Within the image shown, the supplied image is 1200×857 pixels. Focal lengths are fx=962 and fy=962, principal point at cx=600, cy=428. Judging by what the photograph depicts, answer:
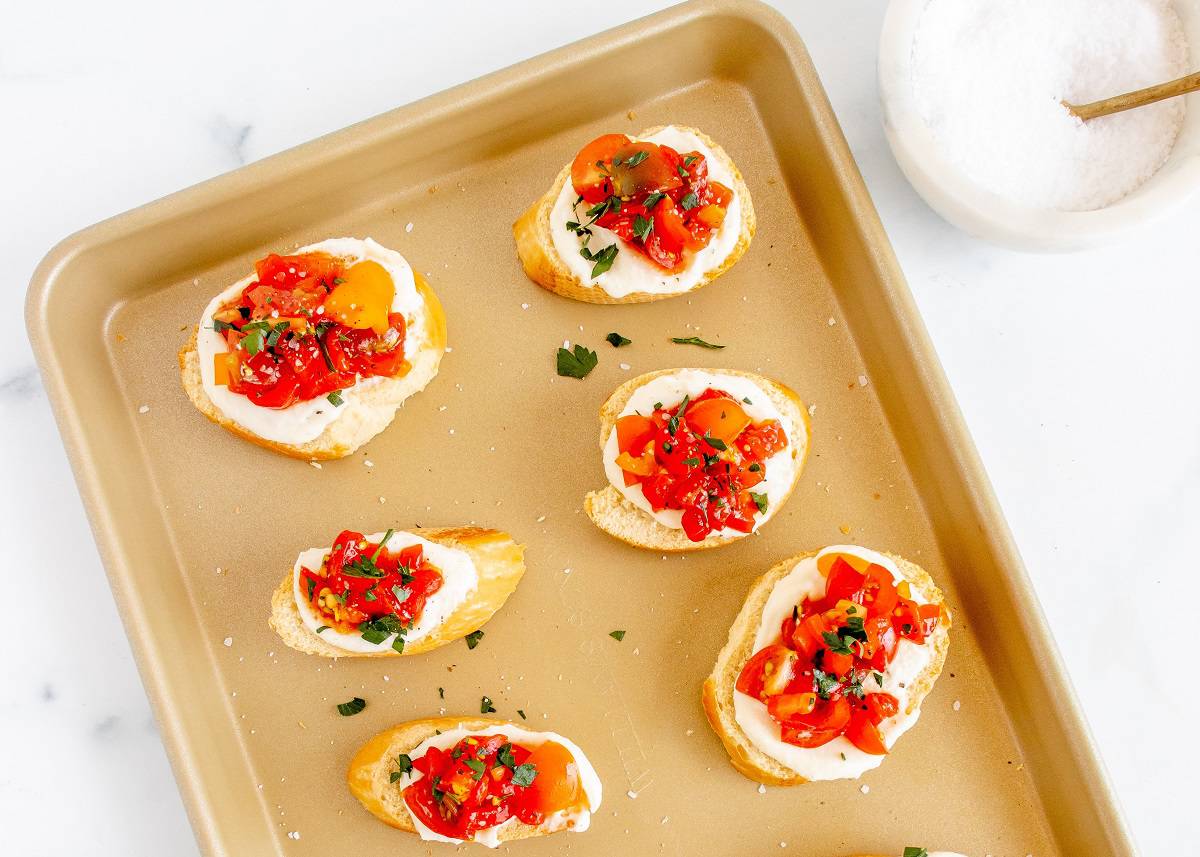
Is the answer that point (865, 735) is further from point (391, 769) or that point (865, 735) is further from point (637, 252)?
point (637, 252)

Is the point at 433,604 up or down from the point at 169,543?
down

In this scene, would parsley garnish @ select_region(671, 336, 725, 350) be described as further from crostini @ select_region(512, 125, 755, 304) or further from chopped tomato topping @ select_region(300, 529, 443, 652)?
chopped tomato topping @ select_region(300, 529, 443, 652)

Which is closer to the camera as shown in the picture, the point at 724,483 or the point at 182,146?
the point at 724,483

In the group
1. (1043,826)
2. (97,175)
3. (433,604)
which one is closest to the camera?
(433,604)

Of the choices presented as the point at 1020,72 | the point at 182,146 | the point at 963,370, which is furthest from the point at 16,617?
the point at 1020,72

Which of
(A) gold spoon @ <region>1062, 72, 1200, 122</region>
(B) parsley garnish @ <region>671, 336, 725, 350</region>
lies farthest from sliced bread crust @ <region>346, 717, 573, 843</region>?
(A) gold spoon @ <region>1062, 72, 1200, 122</region>

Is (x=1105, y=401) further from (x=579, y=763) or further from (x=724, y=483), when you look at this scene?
(x=579, y=763)

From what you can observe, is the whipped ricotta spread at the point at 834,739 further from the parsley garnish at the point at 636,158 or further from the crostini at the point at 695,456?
the parsley garnish at the point at 636,158

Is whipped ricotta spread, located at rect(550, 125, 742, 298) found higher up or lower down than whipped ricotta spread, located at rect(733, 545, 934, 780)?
higher up
